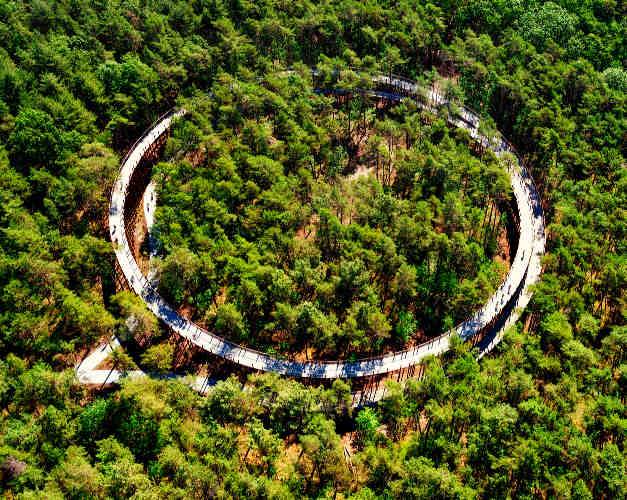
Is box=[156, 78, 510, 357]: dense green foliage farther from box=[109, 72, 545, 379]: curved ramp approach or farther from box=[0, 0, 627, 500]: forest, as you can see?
box=[109, 72, 545, 379]: curved ramp approach

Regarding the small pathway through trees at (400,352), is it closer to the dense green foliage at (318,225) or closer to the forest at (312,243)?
the forest at (312,243)

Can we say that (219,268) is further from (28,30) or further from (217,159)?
(28,30)

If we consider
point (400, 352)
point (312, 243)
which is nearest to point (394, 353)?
point (400, 352)

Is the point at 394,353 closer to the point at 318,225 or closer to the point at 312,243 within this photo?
the point at 312,243

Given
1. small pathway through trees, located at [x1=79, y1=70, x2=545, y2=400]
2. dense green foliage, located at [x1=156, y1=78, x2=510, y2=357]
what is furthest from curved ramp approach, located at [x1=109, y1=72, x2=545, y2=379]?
dense green foliage, located at [x1=156, y1=78, x2=510, y2=357]

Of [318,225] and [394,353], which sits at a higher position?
[318,225]

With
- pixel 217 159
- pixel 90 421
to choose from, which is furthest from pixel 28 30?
pixel 90 421

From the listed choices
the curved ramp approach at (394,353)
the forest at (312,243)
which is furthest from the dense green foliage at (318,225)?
the curved ramp approach at (394,353)
